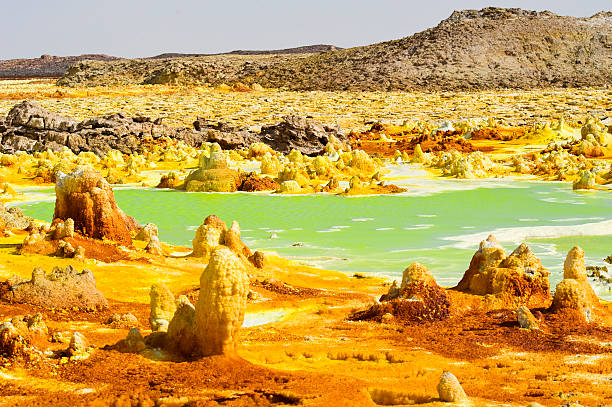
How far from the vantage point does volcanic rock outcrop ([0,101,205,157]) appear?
24828 millimetres

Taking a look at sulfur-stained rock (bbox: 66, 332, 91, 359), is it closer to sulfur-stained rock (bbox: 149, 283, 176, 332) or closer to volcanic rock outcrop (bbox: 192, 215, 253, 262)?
sulfur-stained rock (bbox: 149, 283, 176, 332)

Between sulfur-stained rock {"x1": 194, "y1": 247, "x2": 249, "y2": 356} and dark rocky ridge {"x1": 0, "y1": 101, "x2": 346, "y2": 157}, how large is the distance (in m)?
19.9

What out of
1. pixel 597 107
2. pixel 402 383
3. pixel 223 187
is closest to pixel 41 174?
pixel 223 187

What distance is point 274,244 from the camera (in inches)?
482

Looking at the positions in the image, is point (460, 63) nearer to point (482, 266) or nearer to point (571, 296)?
point (482, 266)

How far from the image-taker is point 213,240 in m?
9.70

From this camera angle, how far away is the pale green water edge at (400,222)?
11148 mm

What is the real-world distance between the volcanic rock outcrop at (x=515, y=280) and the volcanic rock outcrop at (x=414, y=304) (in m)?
0.57

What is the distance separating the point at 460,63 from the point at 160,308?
55747 millimetres

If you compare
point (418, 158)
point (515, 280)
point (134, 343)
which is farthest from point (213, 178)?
point (134, 343)

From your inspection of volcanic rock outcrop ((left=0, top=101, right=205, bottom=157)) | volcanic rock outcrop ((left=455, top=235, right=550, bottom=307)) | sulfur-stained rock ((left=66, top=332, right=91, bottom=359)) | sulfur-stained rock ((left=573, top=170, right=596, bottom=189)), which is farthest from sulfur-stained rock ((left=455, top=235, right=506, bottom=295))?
volcanic rock outcrop ((left=0, top=101, right=205, bottom=157))

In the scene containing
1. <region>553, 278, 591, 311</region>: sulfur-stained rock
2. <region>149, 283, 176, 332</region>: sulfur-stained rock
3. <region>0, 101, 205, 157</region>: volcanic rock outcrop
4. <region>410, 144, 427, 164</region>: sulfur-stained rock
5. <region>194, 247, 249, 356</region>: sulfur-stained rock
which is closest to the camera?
<region>194, 247, 249, 356</region>: sulfur-stained rock

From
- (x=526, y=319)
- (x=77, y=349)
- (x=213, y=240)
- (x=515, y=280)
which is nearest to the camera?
(x=77, y=349)

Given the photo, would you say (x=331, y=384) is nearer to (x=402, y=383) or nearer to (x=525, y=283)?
(x=402, y=383)
